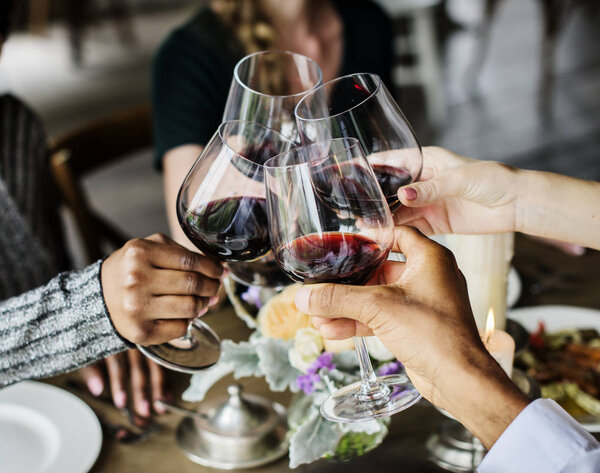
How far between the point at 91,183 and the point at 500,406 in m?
3.70

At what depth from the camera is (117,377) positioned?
3.44 ft

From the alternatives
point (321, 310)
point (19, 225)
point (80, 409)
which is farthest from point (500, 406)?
point (19, 225)

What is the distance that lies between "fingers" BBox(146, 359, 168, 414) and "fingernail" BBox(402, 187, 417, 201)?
48 cm

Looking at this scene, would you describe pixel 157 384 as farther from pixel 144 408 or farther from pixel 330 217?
pixel 330 217

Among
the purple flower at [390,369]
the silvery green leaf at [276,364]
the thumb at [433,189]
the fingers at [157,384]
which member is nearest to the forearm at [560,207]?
the thumb at [433,189]

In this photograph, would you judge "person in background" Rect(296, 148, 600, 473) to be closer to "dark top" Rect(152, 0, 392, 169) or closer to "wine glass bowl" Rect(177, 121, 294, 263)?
"wine glass bowl" Rect(177, 121, 294, 263)

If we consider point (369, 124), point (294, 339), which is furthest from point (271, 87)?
point (294, 339)

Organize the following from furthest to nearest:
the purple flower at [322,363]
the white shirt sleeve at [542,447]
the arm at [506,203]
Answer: the arm at [506,203] → the purple flower at [322,363] → the white shirt sleeve at [542,447]

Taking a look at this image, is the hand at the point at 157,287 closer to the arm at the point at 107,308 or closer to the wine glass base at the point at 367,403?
the arm at the point at 107,308

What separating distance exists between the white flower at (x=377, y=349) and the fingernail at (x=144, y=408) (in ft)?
1.16

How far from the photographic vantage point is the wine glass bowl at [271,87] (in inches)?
38.3

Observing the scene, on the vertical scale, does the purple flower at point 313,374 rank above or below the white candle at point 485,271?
below

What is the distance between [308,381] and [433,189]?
32cm

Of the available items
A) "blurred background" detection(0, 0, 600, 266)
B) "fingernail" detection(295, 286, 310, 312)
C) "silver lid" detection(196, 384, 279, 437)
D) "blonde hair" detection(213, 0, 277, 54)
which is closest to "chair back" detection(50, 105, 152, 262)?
"blurred background" detection(0, 0, 600, 266)
